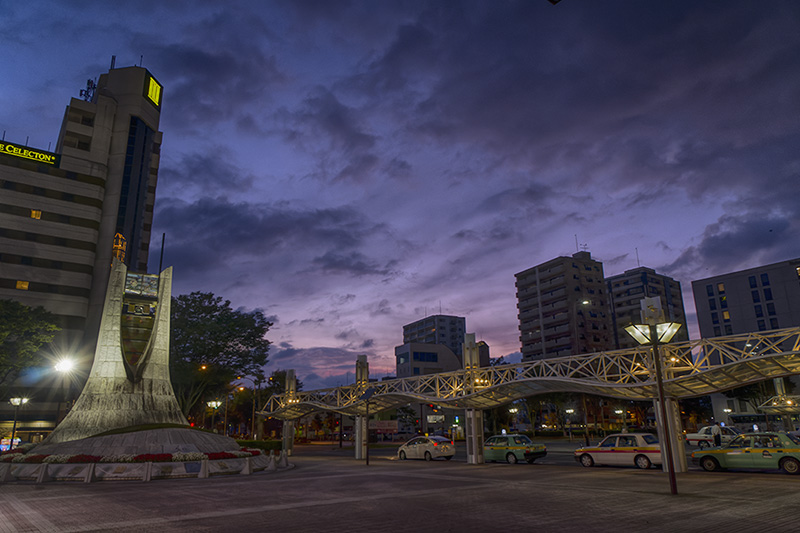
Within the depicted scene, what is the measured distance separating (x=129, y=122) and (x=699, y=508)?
2984 inches

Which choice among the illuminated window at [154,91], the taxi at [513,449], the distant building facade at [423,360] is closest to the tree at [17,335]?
the taxi at [513,449]

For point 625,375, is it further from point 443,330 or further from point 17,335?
point 443,330

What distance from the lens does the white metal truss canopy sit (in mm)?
19480

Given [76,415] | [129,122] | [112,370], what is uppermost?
[129,122]

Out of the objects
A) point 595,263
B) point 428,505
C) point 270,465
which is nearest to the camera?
point 428,505

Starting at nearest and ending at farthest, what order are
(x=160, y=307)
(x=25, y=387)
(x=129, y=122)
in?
(x=160, y=307), (x=25, y=387), (x=129, y=122)

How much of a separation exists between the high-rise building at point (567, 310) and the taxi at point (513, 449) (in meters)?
70.1

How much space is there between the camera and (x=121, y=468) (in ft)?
72.0

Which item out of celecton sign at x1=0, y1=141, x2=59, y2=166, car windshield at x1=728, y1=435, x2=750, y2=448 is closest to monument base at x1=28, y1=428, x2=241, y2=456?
car windshield at x1=728, y1=435, x2=750, y2=448

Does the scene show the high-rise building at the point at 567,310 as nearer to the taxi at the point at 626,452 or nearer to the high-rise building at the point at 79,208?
the taxi at the point at 626,452

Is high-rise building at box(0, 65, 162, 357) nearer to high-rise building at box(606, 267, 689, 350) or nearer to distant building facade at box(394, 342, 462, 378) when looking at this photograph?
distant building facade at box(394, 342, 462, 378)

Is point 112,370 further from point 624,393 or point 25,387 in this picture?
point 25,387

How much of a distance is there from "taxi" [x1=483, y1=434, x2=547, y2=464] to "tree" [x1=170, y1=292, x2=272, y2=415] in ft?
88.0

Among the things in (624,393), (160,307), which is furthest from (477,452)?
(160,307)
